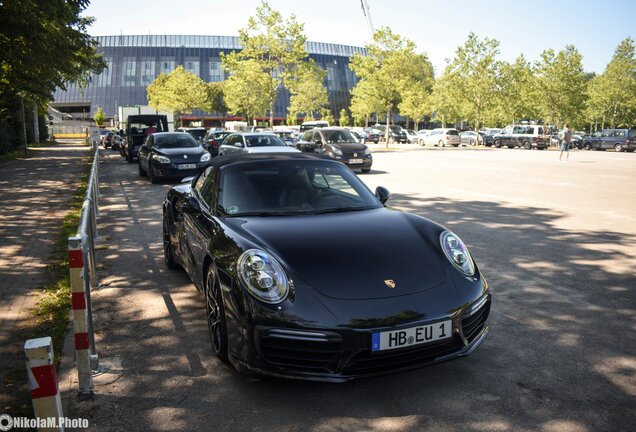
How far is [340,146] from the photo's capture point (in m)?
20.0

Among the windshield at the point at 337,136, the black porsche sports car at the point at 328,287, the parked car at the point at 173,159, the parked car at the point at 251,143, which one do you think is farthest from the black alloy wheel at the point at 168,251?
the windshield at the point at 337,136

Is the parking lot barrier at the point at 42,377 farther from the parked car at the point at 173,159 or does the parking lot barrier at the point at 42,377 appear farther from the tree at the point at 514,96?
the tree at the point at 514,96

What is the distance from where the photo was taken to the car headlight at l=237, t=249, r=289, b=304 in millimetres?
3283

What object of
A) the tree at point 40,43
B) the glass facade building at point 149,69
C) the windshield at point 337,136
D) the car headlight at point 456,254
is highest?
the glass facade building at point 149,69

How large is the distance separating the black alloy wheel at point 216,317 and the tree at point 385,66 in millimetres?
39002

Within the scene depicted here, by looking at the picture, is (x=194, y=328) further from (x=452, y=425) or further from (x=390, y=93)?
(x=390, y=93)

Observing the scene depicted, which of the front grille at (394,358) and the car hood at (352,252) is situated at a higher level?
the car hood at (352,252)

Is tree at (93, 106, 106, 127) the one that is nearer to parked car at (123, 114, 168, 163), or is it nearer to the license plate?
parked car at (123, 114, 168, 163)

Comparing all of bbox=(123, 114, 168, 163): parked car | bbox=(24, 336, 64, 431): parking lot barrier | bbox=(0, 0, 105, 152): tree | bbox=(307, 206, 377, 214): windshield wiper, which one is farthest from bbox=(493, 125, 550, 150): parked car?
bbox=(24, 336, 64, 431): parking lot barrier

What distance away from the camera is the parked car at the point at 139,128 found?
2609 cm

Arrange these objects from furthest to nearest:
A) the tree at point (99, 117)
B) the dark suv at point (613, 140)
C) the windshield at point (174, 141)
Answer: the tree at point (99, 117)
the dark suv at point (613, 140)
the windshield at point (174, 141)

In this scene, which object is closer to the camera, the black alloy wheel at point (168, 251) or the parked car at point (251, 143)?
the black alloy wheel at point (168, 251)

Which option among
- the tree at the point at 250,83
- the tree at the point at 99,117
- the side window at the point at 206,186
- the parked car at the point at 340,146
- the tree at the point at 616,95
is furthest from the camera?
the tree at the point at 99,117

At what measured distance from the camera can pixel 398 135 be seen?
57938 millimetres
